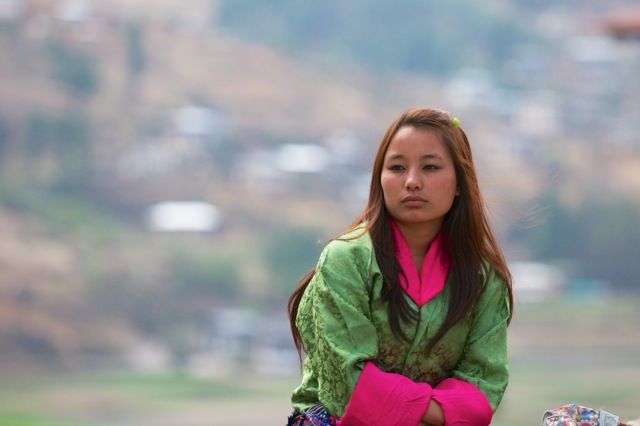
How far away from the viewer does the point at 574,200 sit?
1077 inches

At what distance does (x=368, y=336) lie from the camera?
1.62 metres

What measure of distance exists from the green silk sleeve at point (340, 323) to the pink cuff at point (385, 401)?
0.06ft

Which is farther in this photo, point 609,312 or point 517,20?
point 517,20

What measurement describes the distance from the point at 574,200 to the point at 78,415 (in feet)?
39.1

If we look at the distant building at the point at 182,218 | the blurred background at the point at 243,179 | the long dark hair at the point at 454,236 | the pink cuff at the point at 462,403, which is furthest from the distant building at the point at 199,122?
the pink cuff at the point at 462,403

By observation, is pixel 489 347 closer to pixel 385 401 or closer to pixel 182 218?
pixel 385 401

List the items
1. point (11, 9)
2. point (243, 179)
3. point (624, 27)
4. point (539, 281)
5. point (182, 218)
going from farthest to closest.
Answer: point (11, 9), point (539, 281), point (243, 179), point (182, 218), point (624, 27)

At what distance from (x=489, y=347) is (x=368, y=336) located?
0.18 metres

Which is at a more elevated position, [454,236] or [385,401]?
[454,236]

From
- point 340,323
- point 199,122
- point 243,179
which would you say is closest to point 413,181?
point 340,323

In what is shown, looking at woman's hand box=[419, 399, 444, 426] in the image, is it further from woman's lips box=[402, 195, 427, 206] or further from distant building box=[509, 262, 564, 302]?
distant building box=[509, 262, 564, 302]

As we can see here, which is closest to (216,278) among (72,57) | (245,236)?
(245,236)

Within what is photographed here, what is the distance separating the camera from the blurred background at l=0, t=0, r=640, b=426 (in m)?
25.7

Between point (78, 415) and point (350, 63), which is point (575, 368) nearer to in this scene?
point (350, 63)
